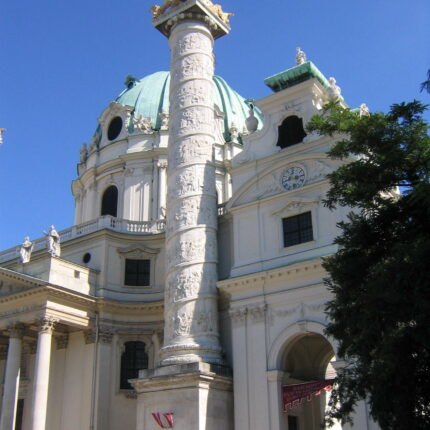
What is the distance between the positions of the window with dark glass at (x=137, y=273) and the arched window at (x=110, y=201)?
7.27 meters

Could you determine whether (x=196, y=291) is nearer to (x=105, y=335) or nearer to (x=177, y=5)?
(x=105, y=335)

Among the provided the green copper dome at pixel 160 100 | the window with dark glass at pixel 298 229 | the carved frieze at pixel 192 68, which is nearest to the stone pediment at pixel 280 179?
the window with dark glass at pixel 298 229

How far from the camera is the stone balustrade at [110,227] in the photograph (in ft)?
108

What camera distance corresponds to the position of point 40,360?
90.0ft

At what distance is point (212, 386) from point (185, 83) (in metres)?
13.6

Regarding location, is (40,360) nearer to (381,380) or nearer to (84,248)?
(84,248)

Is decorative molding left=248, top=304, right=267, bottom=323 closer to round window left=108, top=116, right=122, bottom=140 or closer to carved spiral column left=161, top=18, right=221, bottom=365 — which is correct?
carved spiral column left=161, top=18, right=221, bottom=365

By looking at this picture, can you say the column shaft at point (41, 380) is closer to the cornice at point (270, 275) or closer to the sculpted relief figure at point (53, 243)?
the sculpted relief figure at point (53, 243)

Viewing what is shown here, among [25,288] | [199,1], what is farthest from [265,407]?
[199,1]

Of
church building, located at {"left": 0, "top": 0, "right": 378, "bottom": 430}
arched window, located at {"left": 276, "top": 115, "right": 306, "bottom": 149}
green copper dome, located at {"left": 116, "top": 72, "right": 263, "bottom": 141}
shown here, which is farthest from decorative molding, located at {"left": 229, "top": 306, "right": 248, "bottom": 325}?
green copper dome, located at {"left": 116, "top": 72, "right": 263, "bottom": 141}

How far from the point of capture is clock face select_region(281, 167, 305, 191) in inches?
1026

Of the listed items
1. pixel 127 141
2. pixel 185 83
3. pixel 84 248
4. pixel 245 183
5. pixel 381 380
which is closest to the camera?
pixel 381 380

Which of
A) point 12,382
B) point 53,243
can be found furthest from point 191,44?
point 12,382

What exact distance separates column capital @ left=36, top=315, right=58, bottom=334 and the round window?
16324 millimetres
